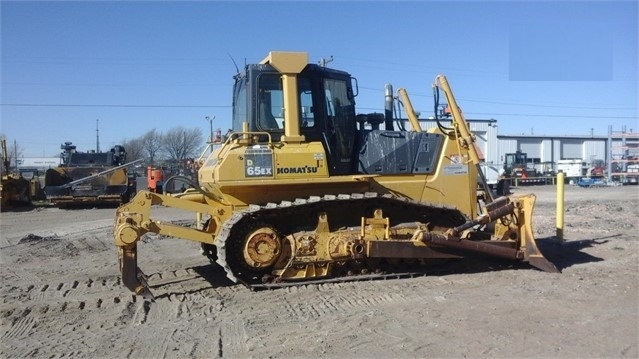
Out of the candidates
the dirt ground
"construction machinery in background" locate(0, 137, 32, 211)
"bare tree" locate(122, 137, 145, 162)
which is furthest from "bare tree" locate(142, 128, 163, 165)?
the dirt ground

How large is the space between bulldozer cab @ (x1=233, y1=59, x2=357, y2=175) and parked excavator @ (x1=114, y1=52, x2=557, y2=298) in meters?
0.01

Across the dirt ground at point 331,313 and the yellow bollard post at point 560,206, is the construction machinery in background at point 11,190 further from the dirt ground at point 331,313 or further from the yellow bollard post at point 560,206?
the yellow bollard post at point 560,206

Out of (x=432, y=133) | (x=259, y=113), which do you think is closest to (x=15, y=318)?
(x=259, y=113)

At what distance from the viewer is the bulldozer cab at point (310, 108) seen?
26.8ft

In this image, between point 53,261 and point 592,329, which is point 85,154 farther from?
point 592,329

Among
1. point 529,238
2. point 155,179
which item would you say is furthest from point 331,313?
point 155,179

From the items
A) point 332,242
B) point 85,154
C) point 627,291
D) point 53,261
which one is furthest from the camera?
point 85,154

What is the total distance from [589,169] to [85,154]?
3793cm

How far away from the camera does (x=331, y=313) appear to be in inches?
260

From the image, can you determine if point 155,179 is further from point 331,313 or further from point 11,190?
point 331,313

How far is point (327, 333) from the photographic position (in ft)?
19.2

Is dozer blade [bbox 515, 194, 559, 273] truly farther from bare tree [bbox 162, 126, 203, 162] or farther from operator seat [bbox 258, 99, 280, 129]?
bare tree [bbox 162, 126, 203, 162]

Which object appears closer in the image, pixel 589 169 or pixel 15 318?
pixel 15 318

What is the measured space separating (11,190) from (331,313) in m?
21.5
